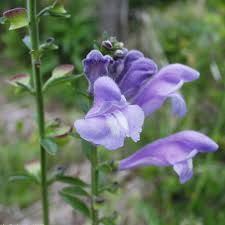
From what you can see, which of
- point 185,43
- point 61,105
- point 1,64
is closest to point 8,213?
point 185,43

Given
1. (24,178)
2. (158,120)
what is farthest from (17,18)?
(158,120)

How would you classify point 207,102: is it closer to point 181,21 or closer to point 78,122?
point 181,21

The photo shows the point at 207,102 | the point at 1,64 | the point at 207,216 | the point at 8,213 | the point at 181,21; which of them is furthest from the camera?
the point at 1,64

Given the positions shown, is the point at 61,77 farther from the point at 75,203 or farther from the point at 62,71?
the point at 75,203

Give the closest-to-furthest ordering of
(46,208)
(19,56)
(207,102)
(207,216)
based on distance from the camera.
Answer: (46,208) < (207,216) < (207,102) < (19,56)

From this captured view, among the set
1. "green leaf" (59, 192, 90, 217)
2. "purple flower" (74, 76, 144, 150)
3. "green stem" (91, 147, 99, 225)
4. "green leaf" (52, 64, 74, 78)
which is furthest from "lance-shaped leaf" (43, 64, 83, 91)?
"green leaf" (59, 192, 90, 217)

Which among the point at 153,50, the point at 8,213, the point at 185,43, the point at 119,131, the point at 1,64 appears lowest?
the point at 1,64
